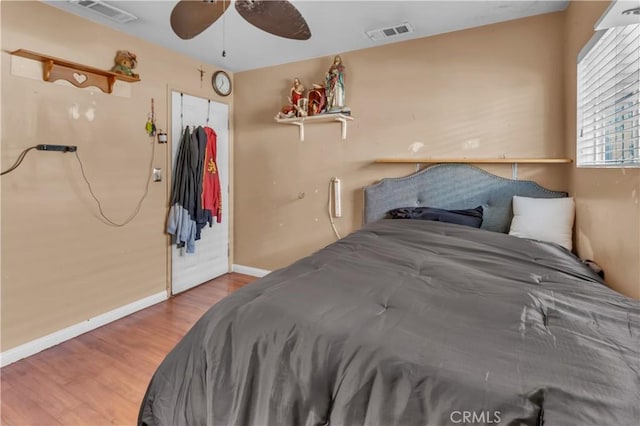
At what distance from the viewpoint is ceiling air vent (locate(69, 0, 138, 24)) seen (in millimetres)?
2275

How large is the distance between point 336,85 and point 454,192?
145 cm

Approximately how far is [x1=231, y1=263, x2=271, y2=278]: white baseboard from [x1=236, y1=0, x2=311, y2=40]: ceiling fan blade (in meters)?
2.60

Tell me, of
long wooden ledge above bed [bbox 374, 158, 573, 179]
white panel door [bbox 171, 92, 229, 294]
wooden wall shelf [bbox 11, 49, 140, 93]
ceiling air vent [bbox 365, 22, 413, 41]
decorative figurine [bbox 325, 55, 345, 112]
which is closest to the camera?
wooden wall shelf [bbox 11, 49, 140, 93]

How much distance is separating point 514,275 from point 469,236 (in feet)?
1.82

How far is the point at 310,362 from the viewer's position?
2.93 feet

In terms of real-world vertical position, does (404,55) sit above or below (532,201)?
above

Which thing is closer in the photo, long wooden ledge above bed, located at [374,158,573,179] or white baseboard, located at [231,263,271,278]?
long wooden ledge above bed, located at [374,158,573,179]

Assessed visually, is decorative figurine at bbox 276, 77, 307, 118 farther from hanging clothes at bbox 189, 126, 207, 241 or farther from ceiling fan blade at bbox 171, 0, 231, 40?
ceiling fan blade at bbox 171, 0, 231, 40

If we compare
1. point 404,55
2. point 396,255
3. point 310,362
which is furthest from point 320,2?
point 310,362

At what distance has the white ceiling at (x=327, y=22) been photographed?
7.57ft

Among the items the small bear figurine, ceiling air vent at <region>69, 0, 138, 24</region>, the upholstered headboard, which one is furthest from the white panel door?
the upholstered headboard

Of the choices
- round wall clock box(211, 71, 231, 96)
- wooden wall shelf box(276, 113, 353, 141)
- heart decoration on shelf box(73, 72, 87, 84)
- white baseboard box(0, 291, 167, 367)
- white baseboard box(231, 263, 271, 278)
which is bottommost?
white baseboard box(0, 291, 167, 367)

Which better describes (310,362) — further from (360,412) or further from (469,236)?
(469,236)

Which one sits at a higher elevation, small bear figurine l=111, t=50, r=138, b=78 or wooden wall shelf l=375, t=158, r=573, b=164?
small bear figurine l=111, t=50, r=138, b=78
